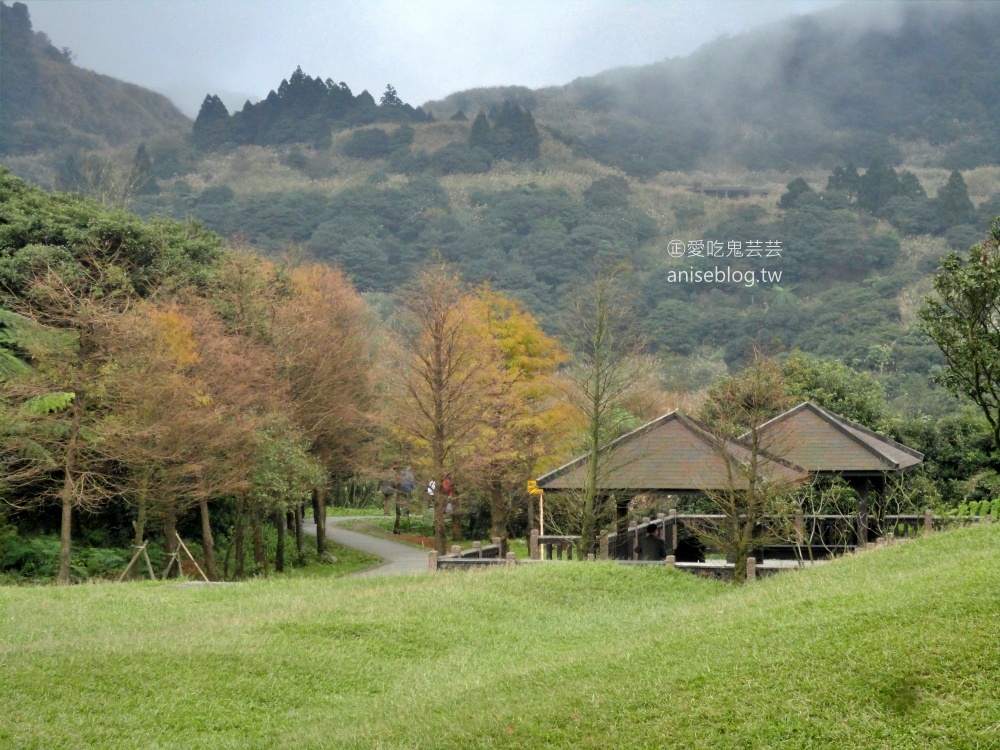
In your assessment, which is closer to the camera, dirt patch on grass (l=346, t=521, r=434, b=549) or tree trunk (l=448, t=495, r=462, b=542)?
tree trunk (l=448, t=495, r=462, b=542)

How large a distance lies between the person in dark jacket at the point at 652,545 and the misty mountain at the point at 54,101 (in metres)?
81.7

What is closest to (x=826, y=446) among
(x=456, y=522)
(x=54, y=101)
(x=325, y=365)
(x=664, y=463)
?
(x=664, y=463)

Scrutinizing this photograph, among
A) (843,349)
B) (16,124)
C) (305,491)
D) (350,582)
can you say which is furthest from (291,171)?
(350,582)

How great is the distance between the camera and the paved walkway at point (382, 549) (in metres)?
25.9

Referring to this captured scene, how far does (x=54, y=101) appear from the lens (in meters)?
111

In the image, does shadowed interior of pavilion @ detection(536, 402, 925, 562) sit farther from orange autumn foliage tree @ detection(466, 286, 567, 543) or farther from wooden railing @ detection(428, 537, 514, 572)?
orange autumn foliage tree @ detection(466, 286, 567, 543)

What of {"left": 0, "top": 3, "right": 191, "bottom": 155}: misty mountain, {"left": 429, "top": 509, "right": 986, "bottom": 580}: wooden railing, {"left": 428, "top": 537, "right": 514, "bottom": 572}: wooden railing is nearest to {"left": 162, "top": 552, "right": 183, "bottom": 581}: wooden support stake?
{"left": 429, "top": 509, "right": 986, "bottom": 580}: wooden railing

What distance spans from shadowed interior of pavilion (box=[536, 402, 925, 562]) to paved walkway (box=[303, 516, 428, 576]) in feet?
17.3

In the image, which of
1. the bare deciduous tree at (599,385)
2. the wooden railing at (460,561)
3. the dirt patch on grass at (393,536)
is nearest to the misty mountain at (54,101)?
the dirt patch on grass at (393,536)

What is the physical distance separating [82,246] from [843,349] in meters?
52.4

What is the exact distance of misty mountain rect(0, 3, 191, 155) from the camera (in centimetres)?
9800

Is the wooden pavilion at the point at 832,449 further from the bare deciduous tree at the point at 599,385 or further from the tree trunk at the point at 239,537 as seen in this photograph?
the tree trunk at the point at 239,537

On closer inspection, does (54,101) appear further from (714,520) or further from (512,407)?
(714,520)

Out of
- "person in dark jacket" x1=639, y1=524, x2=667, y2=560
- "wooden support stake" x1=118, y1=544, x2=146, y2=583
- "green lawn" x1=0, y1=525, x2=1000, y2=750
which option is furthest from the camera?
"person in dark jacket" x1=639, y1=524, x2=667, y2=560
